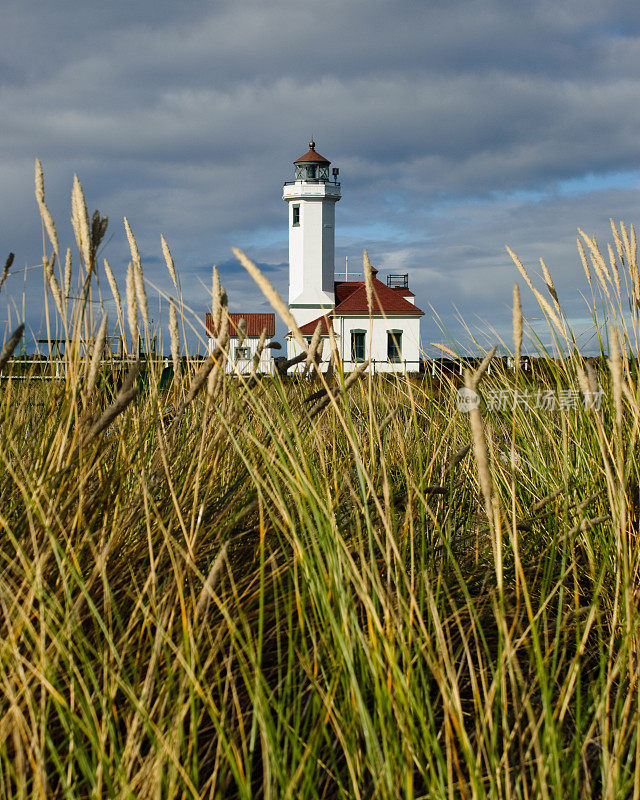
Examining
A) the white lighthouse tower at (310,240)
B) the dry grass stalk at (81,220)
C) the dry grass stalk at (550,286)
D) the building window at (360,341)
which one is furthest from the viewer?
the white lighthouse tower at (310,240)

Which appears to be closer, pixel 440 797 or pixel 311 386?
pixel 440 797

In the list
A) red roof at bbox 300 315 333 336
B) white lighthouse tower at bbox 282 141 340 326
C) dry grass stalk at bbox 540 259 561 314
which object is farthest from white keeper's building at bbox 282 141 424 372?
dry grass stalk at bbox 540 259 561 314

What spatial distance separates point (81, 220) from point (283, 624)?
736 millimetres

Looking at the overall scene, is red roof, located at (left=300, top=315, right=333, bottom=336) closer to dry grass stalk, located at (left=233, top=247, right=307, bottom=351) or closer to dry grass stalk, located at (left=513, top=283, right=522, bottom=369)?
dry grass stalk, located at (left=233, top=247, right=307, bottom=351)

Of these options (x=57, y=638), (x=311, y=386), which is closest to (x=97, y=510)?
(x=57, y=638)

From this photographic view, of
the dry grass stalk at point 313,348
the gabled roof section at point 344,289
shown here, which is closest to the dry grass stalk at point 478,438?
the dry grass stalk at point 313,348

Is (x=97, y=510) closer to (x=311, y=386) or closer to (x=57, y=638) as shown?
(x=57, y=638)

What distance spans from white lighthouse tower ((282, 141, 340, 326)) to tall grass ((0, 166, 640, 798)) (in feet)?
103

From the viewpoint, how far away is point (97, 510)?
130 centimetres

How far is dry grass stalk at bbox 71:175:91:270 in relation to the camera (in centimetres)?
110

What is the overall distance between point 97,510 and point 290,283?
3335 cm

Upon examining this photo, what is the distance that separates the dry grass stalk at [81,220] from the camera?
1098 millimetres

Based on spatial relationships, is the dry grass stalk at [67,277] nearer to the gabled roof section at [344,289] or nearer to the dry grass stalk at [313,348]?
the dry grass stalk at [313,348]

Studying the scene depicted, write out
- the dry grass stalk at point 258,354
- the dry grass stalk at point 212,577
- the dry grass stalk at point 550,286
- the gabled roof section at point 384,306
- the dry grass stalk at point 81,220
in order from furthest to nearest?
the gabled roof section at point 384,306 < the dry grass stalk at point 550,286 < the dry grass stalk at point 258,354 < the dry grass stalk at point 81,220 < the dry grass stalk at point 212,577
